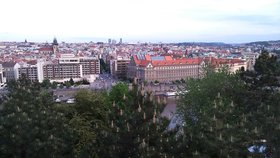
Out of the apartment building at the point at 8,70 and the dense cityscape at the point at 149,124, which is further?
the apartment building at the point at 8,70

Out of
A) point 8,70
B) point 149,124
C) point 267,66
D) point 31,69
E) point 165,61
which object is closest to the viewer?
point 149,124

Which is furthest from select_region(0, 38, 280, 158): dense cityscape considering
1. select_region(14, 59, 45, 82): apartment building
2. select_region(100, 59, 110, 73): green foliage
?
select_region(100, 59, 110, 73): green foliage

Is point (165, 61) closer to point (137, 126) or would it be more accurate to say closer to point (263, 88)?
point (263, 88)

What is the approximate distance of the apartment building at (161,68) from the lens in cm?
5859

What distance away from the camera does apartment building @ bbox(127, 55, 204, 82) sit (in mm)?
58594

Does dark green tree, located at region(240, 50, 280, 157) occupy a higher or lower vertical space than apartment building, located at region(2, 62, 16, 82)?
higher

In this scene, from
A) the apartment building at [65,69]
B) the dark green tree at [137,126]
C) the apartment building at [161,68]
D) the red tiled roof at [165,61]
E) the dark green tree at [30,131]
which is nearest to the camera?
the dark green tree at [137,126]

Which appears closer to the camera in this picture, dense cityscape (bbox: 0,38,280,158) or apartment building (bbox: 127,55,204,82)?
dense cityscape (bbox: 0,38,280,158)

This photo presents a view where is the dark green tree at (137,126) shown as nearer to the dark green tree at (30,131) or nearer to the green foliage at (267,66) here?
the dark green tree at (30,131)

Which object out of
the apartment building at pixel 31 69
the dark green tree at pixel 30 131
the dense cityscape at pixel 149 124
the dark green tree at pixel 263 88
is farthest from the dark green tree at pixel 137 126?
the apartment building at pixel 31 69

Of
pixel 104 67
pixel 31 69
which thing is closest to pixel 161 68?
pixel 31 69

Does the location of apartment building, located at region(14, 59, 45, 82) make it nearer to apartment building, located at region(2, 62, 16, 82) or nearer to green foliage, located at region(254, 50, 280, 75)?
apartment building, located at region(2, 62, 16, 82)

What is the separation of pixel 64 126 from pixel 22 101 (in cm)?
138

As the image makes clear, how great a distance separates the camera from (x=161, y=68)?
59562 mm
